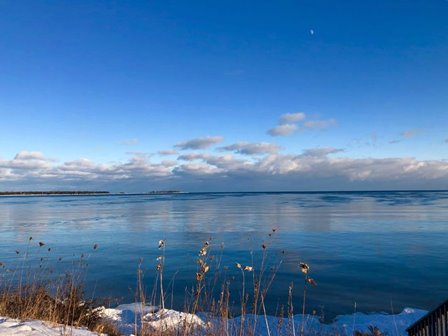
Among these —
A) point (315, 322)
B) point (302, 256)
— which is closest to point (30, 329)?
point (315, 322)

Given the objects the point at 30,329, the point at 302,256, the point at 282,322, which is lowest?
the point at 302,256

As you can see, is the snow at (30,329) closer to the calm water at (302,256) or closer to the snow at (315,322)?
the snow at (315,322)

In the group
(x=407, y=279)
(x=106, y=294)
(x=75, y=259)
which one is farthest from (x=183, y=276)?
(x=407, y=279)

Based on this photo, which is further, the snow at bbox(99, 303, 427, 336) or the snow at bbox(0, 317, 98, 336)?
the snow at bbox(99, 303, 427, 336)

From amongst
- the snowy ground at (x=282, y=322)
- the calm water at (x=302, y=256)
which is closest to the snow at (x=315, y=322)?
the snowy ground at (x=282, y=322)

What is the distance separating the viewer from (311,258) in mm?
15406

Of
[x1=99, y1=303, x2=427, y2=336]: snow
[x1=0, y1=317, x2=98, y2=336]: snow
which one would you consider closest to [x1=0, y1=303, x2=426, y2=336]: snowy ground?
[x1=99, y1=303, x2=427, y2=336]: snow

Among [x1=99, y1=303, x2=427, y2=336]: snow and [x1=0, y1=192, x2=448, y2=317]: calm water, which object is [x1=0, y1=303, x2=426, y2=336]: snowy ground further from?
[x1=0, y1=192, x2=448, y2=317]: calm water

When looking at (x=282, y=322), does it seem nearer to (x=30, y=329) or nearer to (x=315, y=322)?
(x=315, y=322)

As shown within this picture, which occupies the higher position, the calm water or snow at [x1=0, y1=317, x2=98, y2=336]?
snow at [x1=0, y1=317, x2=98, y2=336]

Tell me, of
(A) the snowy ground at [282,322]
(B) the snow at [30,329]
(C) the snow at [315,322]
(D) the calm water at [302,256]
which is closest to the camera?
(B) the snow at [30,329]

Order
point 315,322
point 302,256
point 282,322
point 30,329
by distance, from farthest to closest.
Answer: point 302,256 < point 315,322 < point 282,322 < point 30,329

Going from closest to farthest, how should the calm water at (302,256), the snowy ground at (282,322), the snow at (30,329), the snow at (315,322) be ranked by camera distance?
the snow at (30,329) < the snowy ground at (282,322) < the snow at (315,322) < the calm water at (302,256)

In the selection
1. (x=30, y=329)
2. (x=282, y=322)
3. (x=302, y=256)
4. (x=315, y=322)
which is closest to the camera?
(x=30, y=329)
